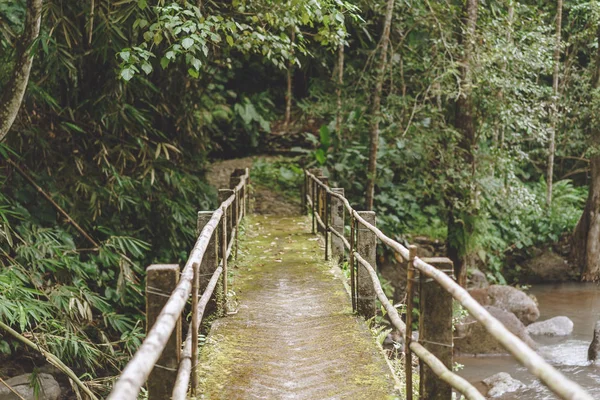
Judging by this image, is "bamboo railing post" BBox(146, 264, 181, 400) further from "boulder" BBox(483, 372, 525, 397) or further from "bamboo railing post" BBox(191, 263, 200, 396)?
"boulder" BBox(483, 372, 525, 397)

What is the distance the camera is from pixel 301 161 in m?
17.1

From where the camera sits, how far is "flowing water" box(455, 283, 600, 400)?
30.5ft

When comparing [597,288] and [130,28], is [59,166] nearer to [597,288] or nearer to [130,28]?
[130,28]

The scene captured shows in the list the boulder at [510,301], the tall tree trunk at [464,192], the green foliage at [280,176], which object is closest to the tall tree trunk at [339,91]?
the green foliage at [280,176]

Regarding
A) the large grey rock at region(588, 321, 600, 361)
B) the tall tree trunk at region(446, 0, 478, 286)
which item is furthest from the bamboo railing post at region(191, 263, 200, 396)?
the large grey rock at region(588, 321, 600, 361)

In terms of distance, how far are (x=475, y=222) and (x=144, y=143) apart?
654cm

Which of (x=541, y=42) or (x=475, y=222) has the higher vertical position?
(x=541, y=42)

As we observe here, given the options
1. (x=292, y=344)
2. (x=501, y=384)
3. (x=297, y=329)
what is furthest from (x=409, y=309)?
(x=501, y=384)

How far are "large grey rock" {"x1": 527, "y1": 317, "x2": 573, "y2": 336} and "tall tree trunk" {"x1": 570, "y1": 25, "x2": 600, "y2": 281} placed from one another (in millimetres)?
4030

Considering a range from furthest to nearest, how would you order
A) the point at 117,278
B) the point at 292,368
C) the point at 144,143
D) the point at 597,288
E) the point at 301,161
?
the point at 301,161 → the point at 597,288 → the point at 144,143 → the point at 117,278 → the point at 292,368

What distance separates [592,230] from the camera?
15.5 meters

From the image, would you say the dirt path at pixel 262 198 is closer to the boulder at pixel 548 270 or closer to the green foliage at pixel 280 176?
the green foliage at pixel 280 176

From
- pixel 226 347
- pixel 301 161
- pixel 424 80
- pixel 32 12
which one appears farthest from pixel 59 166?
pixel 301 161

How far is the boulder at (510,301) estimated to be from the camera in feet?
41.2
